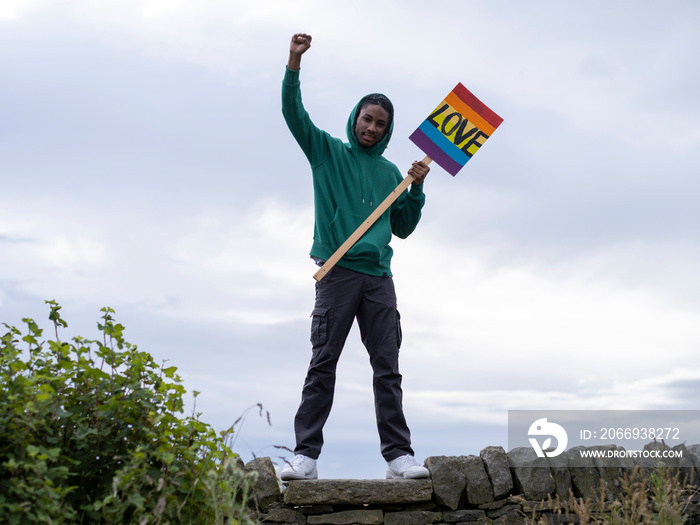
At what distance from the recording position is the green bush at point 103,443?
2.54 meters

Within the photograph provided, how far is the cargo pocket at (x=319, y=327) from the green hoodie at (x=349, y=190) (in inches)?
13.6

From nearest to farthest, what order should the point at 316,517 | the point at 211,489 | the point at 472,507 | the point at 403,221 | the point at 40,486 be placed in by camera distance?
the point at 40,486 → the point at 211,489 → the point at 316,517 → the point at 472,507 → the point at 403,221

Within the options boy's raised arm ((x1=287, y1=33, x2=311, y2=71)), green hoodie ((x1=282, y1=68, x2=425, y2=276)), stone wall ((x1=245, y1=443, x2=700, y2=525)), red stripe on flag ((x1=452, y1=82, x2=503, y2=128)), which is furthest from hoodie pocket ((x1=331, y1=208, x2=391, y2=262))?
stone wall ((x1=245, y1=443, x2=700, y2=525))

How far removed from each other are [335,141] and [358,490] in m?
2.33

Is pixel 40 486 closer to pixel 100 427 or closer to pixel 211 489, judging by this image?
pixel 100 427

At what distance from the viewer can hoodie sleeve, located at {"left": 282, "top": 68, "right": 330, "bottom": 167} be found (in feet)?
14.5

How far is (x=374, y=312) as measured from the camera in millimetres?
4516

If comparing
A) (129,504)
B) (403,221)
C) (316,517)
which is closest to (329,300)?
(403,221)

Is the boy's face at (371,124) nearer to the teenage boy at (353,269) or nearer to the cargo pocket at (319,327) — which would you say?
the teenage boy at (353,269)

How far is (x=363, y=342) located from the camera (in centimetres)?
465

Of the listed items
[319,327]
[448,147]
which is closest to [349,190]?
→ [448,147]

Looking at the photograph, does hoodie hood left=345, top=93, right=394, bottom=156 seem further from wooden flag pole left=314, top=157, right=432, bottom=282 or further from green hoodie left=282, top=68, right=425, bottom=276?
wooden flag pole left=314, top=157, right=432, bottom=282

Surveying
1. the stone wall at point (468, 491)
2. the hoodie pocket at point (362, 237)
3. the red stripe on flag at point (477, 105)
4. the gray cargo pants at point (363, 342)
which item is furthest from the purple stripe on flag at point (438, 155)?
the stone wall at point (468, 491)

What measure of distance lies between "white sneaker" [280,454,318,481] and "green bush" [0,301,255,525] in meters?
1.23
